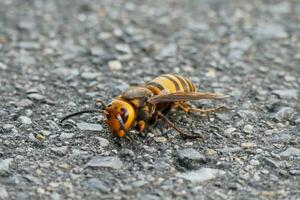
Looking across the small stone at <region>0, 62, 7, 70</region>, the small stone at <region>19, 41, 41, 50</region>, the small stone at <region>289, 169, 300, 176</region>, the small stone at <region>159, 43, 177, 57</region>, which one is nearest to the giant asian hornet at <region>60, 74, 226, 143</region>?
the small stone at <region>289, 169, 300, 176</region>

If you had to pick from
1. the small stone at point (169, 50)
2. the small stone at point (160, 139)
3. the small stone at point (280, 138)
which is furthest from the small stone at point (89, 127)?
the small stone at point (169, 50)

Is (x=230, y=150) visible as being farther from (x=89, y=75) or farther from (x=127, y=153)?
(x=89, y=75)

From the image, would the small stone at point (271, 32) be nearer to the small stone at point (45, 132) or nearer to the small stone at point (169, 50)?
the small stone at point (169, 50)

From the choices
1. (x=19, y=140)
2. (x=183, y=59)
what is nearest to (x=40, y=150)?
(x=19, y=140)

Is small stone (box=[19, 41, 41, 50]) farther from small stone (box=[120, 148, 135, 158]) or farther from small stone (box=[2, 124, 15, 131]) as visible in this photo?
small stone (box=[120, 148, 135, 158])

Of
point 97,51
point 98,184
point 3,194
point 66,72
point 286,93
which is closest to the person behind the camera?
point 3,194

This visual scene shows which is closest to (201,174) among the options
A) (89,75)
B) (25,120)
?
(25,120)

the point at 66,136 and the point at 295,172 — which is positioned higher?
the point at 66,136
